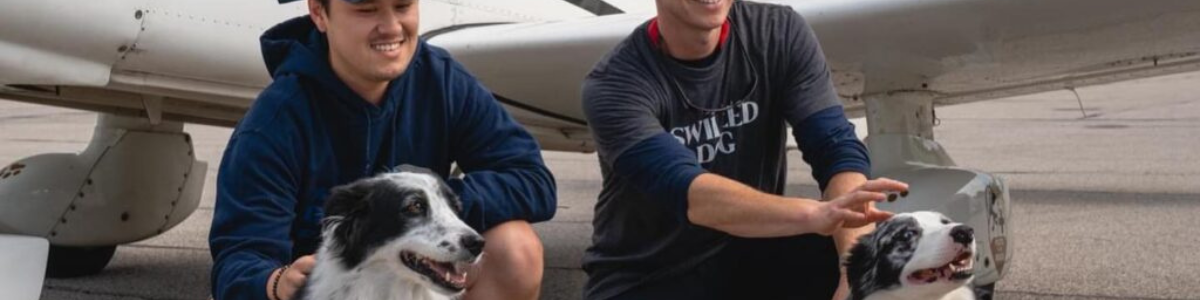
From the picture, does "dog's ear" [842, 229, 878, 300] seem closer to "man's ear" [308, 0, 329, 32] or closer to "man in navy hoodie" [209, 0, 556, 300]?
"man in navy hoodie" [209, 0, 556, 300]

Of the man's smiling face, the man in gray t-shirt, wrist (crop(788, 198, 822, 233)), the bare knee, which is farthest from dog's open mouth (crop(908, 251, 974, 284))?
the man's smiling face

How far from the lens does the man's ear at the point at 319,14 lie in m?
3.02

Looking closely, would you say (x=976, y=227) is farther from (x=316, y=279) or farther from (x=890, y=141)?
(x=316, y=279)

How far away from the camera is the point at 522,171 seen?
3.09m

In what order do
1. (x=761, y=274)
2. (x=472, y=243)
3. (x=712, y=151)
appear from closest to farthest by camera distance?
1. (x=472, y=243)
2. (x=712, y=151)
3. (x=761, y=274)

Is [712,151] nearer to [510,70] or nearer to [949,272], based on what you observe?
[949,272]

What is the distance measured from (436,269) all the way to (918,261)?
78cm

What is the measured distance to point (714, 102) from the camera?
11.8 ft

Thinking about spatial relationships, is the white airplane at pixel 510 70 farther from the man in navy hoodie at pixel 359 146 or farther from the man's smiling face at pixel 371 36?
Answer: the man's smiling face at pixel 371 36

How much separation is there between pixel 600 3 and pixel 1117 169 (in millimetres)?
4904

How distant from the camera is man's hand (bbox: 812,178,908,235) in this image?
282 centimetres

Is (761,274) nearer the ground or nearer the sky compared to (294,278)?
nearer the ground

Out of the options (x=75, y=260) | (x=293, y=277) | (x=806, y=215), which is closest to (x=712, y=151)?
(x=806, y=215)

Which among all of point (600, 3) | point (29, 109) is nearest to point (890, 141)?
point (600, 3)
